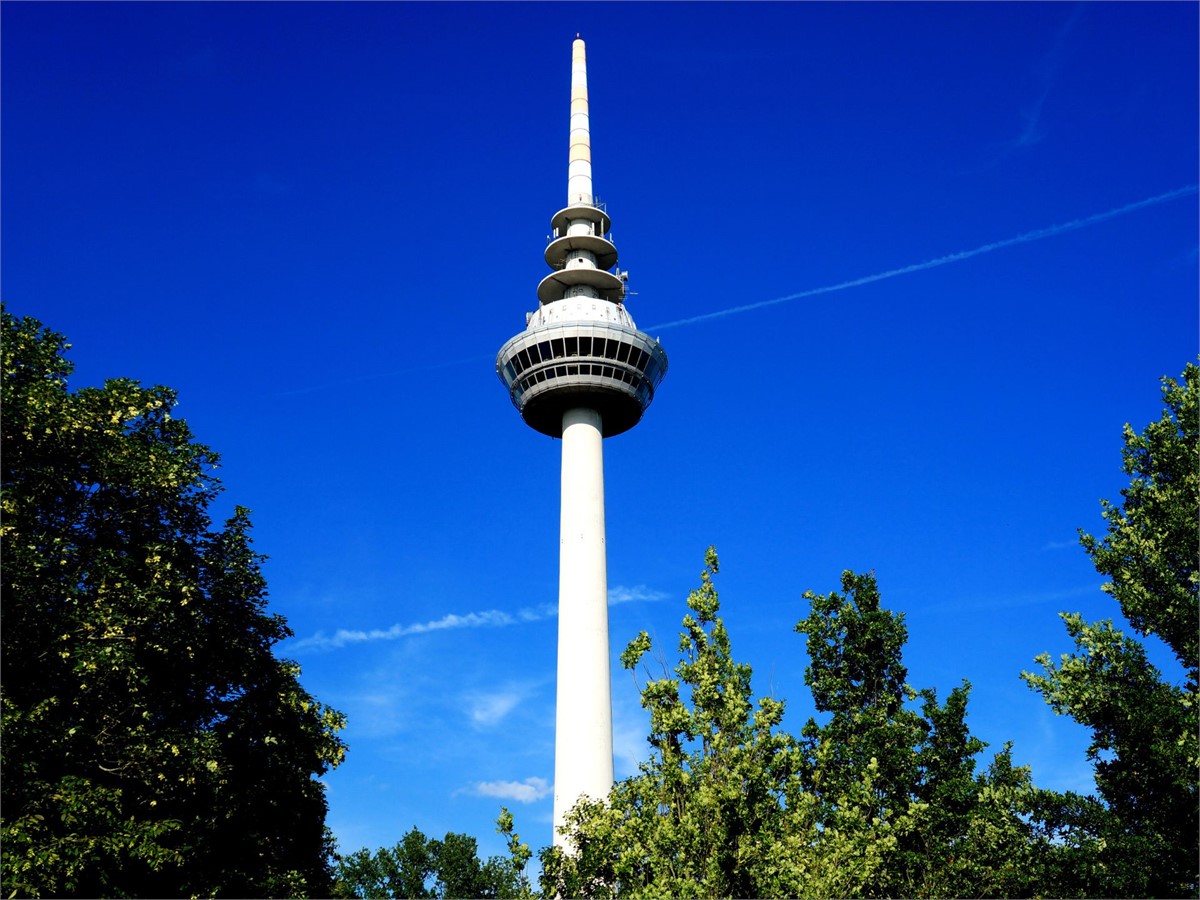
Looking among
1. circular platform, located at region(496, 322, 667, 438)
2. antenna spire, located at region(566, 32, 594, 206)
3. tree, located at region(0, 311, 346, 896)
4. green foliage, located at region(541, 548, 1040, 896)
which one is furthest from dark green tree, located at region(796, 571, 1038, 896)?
antenna spire, located at region(566, 32, 594, 206)

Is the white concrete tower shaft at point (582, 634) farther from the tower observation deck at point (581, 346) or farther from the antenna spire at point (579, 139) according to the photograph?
the antenna spire at point (579, 139)

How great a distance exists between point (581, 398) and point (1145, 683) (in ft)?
153

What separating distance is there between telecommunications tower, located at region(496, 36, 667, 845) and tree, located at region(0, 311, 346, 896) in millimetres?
22919

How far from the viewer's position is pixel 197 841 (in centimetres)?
3372

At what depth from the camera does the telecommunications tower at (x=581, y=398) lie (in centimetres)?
6247

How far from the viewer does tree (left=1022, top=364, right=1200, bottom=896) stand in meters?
31.0

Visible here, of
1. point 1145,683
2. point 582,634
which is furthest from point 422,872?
point 1145,683

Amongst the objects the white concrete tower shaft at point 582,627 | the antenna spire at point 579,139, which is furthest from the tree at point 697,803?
the antenna spire at point 579,139

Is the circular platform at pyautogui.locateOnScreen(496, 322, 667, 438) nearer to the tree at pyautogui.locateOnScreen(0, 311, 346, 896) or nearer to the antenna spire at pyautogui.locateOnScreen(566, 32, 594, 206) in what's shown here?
the antenna spire at pyautogui.locateOnScreen(566, 32, 594, 206)

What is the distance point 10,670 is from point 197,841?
8003 millimetres

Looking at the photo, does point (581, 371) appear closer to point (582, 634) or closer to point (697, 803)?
point (582, 634)

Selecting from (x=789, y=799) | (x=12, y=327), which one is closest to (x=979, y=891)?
(x=789, y=799)

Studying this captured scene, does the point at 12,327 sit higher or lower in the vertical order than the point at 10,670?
higher

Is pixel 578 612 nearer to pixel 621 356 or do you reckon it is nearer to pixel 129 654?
pixel 621 356
